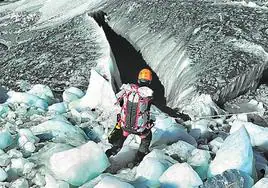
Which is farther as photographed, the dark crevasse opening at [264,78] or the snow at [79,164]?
the dark crevasse opening at [264,78]

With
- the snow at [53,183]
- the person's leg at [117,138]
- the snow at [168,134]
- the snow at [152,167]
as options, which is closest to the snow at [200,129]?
the snow at [168,134]

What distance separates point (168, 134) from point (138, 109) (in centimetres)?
89

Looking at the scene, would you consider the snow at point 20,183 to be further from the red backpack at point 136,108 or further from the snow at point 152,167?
the red backpack at point 136,108

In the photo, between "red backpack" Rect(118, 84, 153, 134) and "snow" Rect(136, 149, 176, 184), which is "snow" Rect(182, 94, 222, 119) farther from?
"snow" Rect(136, 149, 176, 184)

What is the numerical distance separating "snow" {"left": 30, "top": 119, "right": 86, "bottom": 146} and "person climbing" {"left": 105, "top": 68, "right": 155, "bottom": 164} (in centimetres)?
66

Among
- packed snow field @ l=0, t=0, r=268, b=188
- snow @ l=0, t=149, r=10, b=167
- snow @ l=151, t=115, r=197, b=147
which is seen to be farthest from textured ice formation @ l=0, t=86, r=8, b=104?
snow @ l=151, t=115, r=197, b=147

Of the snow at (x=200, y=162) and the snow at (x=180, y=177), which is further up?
the snow at (x=180, y=177)

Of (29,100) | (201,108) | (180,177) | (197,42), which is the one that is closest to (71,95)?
(29,100)

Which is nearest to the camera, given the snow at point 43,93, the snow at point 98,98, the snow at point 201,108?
the snow at point 98,98

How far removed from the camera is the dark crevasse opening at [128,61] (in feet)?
34.9

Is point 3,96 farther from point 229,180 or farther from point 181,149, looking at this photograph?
point 229,180

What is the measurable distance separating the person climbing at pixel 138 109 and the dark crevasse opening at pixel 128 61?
11.1 feet

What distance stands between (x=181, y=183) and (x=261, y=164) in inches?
51.9

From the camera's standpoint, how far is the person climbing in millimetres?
5461
